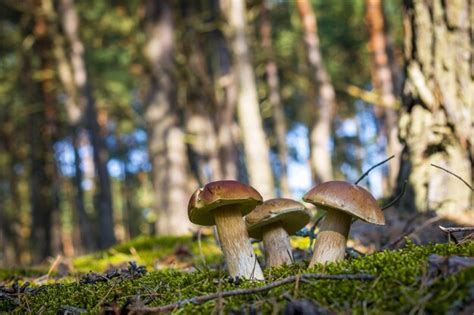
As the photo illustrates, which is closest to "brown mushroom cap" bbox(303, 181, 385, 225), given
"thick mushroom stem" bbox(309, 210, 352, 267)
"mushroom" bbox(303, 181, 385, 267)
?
"mushroom" bbox(303, 181, 385, 267)

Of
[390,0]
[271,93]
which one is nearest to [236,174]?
[271,93]

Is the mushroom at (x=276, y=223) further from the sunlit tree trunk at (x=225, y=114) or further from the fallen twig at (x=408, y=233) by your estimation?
the sunlit tree trunk at (x=225, y=114)

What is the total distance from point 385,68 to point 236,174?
5181mm

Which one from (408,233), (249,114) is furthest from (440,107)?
(249,114)

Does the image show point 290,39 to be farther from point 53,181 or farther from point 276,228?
point 276,228

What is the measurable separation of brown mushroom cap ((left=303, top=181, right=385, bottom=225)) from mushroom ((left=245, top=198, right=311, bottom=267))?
8.7 inches

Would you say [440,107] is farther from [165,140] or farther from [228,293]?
[165,140]

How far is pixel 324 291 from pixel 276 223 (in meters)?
0.79

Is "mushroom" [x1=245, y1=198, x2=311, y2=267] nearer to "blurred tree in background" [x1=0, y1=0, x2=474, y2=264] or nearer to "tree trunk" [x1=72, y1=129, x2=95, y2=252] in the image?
"blurred tree in background" [x1=0, y1=0, x2=474, y2=264]

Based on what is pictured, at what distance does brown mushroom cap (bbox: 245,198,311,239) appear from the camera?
213cm

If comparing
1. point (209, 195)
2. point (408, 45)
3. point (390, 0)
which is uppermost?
point (390, 0)

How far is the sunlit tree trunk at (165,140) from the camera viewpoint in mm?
7926

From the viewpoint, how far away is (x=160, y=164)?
8.23 meters

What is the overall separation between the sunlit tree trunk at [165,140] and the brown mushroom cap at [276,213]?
5752mm
